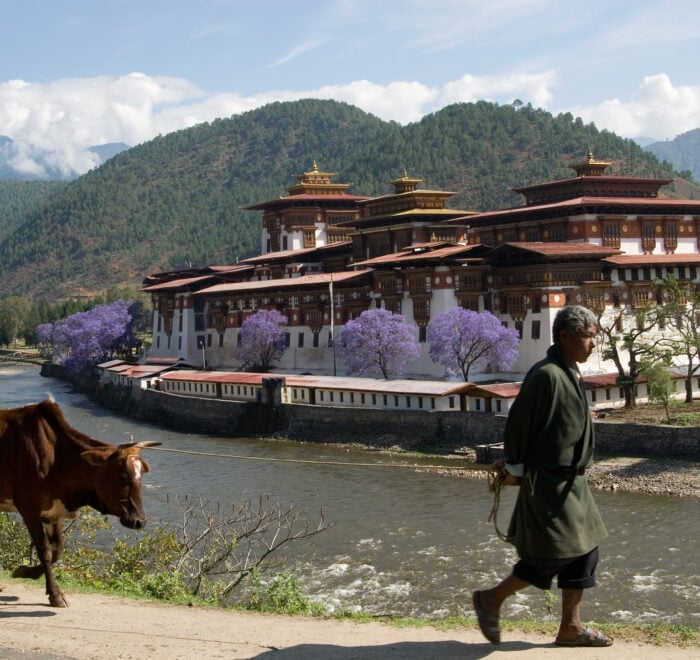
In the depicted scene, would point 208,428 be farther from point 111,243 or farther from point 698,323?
point 111,243

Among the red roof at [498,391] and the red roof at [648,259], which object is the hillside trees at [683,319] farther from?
the red roof at [498,391]

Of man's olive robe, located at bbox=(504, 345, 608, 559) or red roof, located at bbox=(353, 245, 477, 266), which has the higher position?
red roof, located at bbox=(353, 245, 477, 266)

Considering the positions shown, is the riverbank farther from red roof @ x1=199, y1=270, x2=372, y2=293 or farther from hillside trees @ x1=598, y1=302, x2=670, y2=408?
red roof @ x1=199, y1=270, x2=372, y2=293

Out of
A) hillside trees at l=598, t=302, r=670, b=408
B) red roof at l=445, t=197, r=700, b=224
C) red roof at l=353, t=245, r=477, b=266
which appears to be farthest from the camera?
red roof at l=445, t=197, r=700, b=224

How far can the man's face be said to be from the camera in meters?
9.00

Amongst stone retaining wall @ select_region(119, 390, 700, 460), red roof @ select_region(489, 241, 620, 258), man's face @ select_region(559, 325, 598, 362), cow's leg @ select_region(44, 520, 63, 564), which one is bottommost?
stone retaining wall @ select_region(119, 390, 700, 460)

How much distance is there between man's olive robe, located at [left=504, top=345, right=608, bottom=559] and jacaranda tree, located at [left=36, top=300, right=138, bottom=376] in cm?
7955

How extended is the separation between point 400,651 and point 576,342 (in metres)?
3.00

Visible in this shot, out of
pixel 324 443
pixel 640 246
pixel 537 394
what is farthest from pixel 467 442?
pixel 537 394

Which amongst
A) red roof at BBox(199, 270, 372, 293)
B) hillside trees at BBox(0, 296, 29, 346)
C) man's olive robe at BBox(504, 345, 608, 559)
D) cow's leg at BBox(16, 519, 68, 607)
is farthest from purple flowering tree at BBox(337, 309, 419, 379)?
hillside trees at BBox(0, 296, 29, 346)

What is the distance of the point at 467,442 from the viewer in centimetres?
4481

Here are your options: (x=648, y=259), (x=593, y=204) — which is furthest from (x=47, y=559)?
(x=593, y=204)

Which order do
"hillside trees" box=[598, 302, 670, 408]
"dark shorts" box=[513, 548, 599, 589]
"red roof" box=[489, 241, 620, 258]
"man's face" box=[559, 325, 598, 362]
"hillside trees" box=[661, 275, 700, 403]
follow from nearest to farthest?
"dark shorts" box=[513, 548, 599, 589]
"man's face" box=[559, 325, 598, 362]
"hillside trees" box=[598, 302, 670, 408]
"hillside trees" box=[661, 275, 700, 403]
"red roof" box=[489, 241, 620, 258]

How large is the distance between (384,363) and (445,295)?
16.0ft
